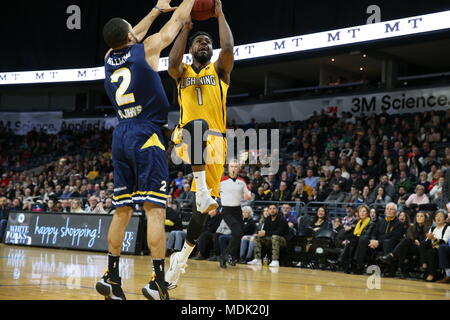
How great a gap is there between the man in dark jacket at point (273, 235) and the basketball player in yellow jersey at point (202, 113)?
6277 mm

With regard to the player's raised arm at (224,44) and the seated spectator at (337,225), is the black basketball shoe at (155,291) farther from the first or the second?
the seated spectator at (337,225)

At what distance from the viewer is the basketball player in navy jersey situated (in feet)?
15.8

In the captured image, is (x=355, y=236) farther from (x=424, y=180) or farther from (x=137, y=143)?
(x=137, y=143)

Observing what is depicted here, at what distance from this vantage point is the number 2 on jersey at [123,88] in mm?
4887

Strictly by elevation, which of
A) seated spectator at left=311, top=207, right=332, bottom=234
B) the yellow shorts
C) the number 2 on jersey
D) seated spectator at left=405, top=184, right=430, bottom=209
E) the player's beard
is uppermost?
the player's beard

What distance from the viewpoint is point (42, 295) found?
5.34 m

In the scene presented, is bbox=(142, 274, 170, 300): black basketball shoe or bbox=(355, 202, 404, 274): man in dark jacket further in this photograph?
bbox=(355, 202, 404, 274): man in dark jacket

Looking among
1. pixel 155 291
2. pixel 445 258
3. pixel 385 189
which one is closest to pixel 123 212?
pixel 155 291

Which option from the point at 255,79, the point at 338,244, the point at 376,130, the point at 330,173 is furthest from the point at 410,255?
the point at 255,79

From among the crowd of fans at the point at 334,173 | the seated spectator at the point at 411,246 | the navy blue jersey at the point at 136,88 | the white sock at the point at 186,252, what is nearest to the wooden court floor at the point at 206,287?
the white sock at the point at 186,252

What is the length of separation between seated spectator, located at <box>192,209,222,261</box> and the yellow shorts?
6.80 metres

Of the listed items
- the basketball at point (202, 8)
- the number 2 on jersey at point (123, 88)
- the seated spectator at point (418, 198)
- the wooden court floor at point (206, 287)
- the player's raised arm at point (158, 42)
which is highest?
the basketball at point (202, 8)

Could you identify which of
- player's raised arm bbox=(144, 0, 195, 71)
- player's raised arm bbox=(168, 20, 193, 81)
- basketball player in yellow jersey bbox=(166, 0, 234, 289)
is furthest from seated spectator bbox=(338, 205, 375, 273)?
player's raised arm bbox=(144, 0, 195, 71)

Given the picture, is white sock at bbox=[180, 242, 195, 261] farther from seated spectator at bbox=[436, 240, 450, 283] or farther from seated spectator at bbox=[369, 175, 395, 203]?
seated spectator at bbox=[369, 175, 395, 203]
